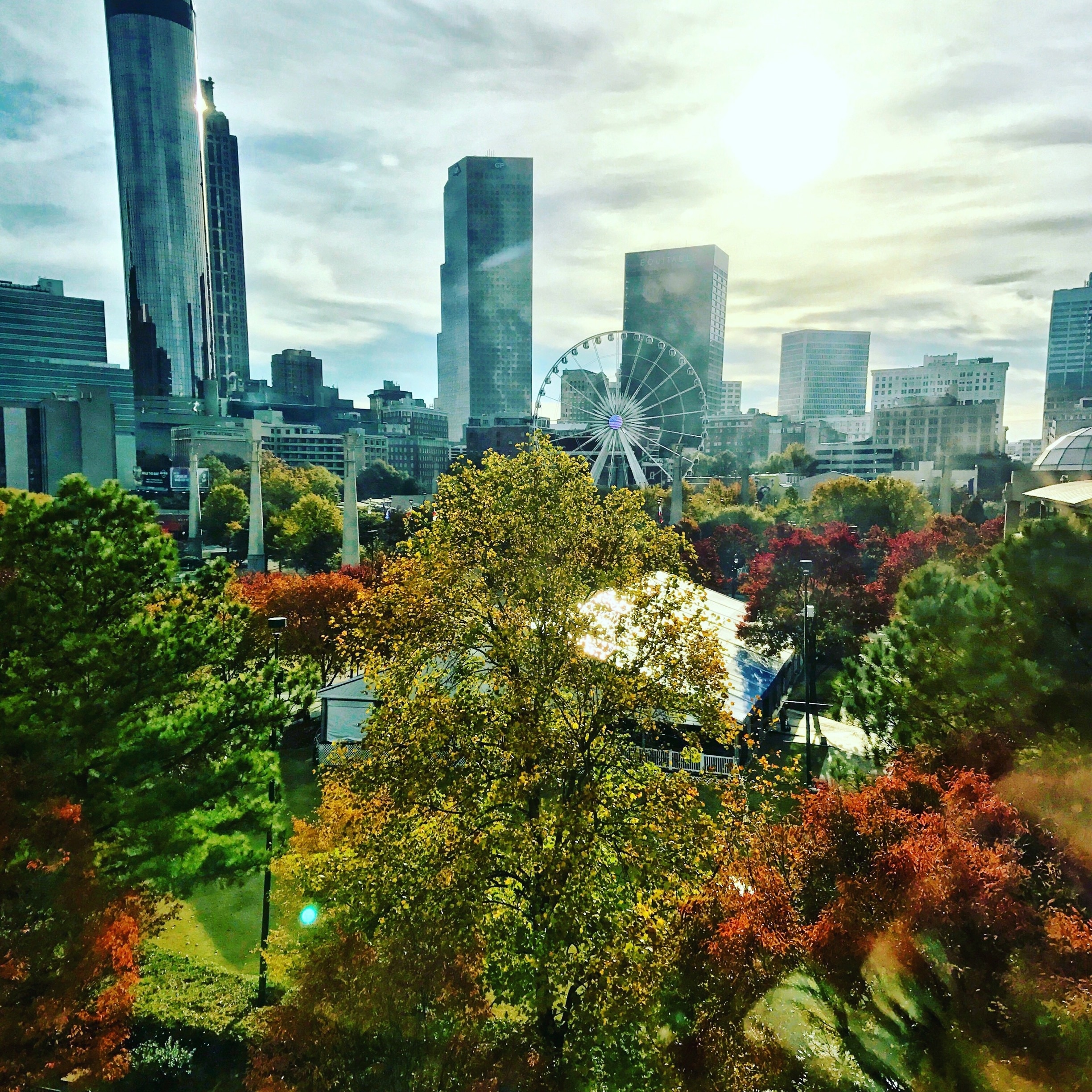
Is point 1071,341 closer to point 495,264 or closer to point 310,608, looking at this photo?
point 495,264

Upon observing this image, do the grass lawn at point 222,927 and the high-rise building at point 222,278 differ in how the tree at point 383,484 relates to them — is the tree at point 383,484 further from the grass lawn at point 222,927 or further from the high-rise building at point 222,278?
the grass lawn at point 222,927

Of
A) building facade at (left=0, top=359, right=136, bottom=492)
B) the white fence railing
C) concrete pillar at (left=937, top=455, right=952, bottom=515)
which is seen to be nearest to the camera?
Answer: the white fence railing

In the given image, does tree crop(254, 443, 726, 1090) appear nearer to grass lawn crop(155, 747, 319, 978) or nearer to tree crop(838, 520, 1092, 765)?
grass lawn crop(155, 747, 319, 978)

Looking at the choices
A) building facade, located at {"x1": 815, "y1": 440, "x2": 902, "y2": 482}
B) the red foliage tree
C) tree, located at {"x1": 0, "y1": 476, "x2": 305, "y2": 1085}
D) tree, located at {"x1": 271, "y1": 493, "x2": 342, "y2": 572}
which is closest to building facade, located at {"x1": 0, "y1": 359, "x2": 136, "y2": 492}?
tree, located at {"x1": 271, "y1": 493, "x2": 342, "y2": 572}

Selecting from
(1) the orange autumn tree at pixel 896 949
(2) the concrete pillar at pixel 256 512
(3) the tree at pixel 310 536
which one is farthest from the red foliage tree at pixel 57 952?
(3) the tree at pixel 310 536

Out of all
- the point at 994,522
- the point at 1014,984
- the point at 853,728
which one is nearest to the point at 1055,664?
the point at 1014,984

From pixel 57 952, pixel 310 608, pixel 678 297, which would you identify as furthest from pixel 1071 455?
pixel 678 297
